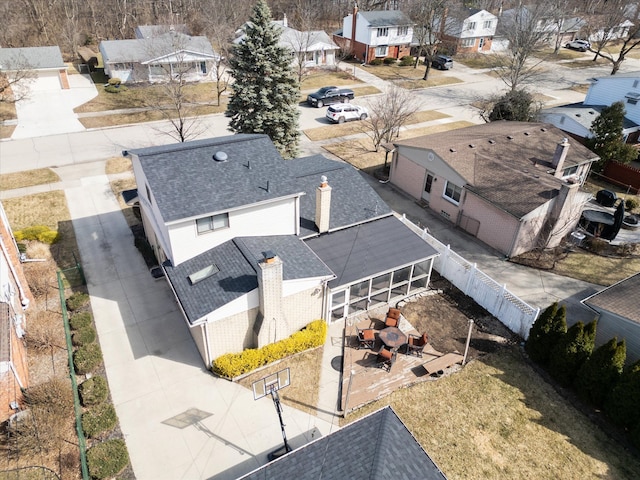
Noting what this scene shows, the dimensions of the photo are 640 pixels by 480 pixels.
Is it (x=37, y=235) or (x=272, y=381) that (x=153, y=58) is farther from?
(x=272, y=381)

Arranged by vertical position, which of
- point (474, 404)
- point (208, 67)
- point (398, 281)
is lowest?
point (474, 404)

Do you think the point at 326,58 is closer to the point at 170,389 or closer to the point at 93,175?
the point at 93,175

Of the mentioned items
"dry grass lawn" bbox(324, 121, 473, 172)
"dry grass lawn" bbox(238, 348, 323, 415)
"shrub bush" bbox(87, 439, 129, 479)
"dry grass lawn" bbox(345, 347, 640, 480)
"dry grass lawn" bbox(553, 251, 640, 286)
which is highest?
"dry grass lawn" bbox(324, 121, 473, 172)

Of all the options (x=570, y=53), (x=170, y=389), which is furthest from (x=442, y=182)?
(x=570, y=53)

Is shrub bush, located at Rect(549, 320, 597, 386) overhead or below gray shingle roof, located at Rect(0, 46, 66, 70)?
below

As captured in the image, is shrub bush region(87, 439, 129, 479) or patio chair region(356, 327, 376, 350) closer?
shrub bush region(87, 439, 129, 479)

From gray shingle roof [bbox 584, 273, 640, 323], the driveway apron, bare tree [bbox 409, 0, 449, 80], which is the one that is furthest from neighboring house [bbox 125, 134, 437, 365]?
bare tree [bbox 409, 0, 449, 80]

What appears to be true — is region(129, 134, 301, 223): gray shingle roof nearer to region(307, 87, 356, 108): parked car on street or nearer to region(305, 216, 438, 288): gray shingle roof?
region(305, 216, 438, 288): gray shingle roof
